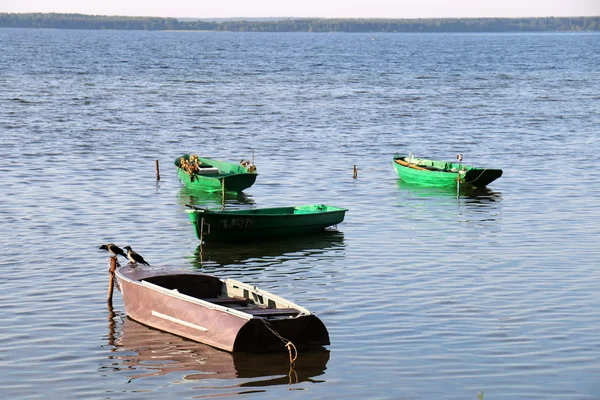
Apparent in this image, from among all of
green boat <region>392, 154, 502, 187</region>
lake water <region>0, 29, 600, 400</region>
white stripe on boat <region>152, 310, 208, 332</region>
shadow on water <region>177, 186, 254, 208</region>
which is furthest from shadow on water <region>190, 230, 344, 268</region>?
green boat <region>392, 154, 502, 187</region>

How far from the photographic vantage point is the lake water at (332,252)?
20.3m

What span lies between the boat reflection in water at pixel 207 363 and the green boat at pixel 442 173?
951 inches

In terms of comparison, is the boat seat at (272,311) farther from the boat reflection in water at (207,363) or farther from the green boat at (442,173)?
the green boat at (442,173)

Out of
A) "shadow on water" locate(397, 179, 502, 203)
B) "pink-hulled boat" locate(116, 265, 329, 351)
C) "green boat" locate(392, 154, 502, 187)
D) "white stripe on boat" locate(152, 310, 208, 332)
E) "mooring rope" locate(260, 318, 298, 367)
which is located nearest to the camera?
"mooring rope" locate(260, 318, 298, 367)

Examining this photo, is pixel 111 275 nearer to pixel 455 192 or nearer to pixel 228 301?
pixel 228 301

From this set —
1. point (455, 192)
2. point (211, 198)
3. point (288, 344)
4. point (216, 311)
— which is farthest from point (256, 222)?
point (455, 192)

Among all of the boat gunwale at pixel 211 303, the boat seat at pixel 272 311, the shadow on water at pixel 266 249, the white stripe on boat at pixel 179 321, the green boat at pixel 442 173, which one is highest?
the boat gunwale at pixel 211 303

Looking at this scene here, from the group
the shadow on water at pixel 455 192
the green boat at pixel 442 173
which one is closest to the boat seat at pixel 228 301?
the shadow on water at pixel 455 192

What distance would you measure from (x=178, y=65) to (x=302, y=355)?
131 m

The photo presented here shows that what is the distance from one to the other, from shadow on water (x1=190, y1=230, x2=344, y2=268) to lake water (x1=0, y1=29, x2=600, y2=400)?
0.42ft

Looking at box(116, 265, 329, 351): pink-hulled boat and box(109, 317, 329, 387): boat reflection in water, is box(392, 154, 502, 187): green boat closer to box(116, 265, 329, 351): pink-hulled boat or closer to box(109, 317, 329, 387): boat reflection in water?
box(116, 265, 329, 351): pink-hulled boat

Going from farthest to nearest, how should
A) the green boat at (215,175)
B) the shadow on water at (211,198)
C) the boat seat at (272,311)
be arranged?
the green boat at (215,175)
the shadow on water at (211,198)
the boat seat at (272,311)

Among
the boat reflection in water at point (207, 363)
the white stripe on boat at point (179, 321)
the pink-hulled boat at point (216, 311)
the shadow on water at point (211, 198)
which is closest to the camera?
the boat reflection in water at point (207, 363)

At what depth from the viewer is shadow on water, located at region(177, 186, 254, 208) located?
41531mm
